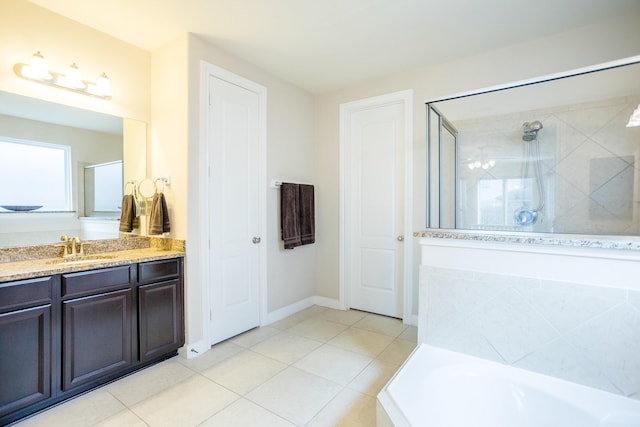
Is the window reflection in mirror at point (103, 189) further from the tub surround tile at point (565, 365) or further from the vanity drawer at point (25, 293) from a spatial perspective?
the tub surround tile at point (565, 365)

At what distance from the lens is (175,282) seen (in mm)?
2408

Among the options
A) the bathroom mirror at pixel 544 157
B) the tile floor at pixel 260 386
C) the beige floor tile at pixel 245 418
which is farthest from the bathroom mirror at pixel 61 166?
the bathroom mirror at pixel 544 157

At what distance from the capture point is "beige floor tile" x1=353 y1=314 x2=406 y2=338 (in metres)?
2.97

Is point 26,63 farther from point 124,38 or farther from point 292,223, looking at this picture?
point 292,223

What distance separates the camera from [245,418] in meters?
1.73

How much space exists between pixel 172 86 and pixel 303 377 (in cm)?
252

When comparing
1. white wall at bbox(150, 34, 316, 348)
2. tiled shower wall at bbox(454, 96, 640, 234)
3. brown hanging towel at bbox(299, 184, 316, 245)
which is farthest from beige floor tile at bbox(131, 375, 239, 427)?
tiled shower wall at bbox(454, 96, 640, 234)

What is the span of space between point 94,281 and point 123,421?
0.87 m

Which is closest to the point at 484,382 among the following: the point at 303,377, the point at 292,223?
the point at 303,377

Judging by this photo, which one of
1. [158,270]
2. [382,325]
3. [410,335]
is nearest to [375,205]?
[382,325]

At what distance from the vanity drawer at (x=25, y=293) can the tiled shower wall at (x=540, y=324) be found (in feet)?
7.57

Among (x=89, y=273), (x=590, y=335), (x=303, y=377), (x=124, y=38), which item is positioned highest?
(x=124, y=38)

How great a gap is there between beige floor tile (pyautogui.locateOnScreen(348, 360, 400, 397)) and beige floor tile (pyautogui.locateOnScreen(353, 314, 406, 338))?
1.95ft

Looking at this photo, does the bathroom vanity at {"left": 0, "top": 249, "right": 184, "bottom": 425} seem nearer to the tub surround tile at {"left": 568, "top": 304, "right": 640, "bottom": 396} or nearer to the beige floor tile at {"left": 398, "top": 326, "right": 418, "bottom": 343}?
the beige floor tile at {"left": 398, "top": 326, "right": 418, "bottom": 343}
